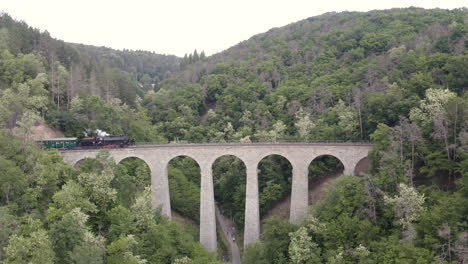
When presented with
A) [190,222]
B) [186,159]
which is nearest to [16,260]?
[190,222]

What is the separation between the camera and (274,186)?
56250mm

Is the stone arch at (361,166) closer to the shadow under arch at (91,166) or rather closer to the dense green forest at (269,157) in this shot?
the dense green forest at (269,157)

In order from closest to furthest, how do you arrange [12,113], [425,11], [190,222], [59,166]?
[59,166] < [12,113] < [190,222] < [425,11]

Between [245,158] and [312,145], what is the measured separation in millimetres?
8927

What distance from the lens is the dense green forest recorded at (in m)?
30.1

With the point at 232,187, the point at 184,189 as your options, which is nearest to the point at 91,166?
the point at 184,189

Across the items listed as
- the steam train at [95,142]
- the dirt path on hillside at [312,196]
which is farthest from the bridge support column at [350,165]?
the steam train at [95,142]

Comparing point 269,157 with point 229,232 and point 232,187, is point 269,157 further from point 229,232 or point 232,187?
point 229,232

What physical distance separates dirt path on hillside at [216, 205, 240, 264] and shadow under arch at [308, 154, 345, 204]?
44.2ft

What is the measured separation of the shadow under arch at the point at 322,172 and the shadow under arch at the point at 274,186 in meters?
4.16

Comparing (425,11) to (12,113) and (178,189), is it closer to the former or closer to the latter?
(178,189)

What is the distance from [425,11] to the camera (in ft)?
332

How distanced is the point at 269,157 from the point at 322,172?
9.71 m

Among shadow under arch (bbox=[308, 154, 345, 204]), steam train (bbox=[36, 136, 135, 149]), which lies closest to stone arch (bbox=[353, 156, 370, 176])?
shadow under arch (bbox=[308, 154, 345, 204])
